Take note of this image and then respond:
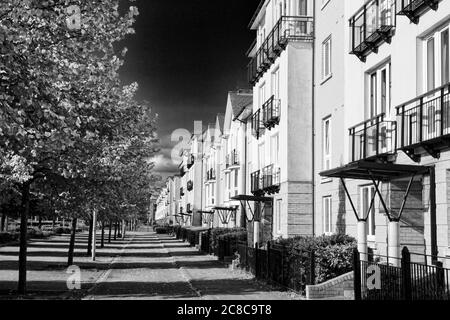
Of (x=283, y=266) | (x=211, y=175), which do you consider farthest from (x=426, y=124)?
(x=211, y=175)

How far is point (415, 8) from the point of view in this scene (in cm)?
1422

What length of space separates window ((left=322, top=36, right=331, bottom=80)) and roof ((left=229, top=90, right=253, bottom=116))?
26.6m

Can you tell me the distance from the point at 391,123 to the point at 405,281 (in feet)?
20.8

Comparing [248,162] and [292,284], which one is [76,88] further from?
[248,162]

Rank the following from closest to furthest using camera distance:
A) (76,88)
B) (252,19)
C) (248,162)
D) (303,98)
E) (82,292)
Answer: (76,88) < (82,292) < (303,98) < (252,19) < (248,162)

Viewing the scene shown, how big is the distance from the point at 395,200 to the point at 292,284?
346 cm

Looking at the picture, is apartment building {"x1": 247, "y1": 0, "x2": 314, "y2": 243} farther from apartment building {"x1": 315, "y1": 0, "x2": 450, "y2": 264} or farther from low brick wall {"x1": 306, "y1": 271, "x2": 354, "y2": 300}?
low brick wall {"x1": 306, "y1": 271, "x2": 354, "y2": 300}

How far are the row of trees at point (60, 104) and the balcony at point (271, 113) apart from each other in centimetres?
728

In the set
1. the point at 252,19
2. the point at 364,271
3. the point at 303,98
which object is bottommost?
the point at 364,271

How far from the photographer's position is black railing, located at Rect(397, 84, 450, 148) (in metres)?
12.9

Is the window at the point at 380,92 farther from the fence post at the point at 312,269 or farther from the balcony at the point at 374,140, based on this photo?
the fence post at the point at 312,269

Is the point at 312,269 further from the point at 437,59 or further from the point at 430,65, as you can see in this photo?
the point at 437,59

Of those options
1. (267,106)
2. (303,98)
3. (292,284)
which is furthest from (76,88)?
(267,106)

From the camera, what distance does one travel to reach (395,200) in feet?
50.6
